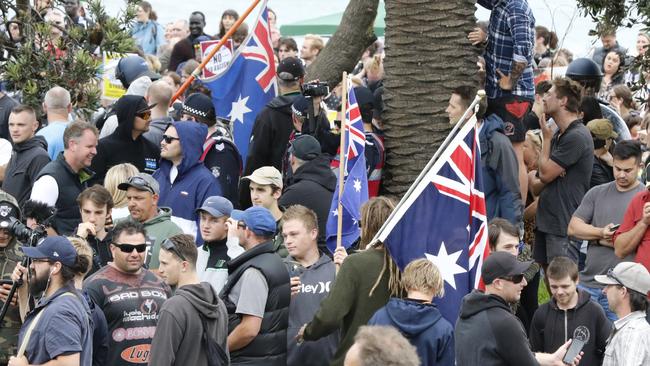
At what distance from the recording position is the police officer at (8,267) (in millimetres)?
9422

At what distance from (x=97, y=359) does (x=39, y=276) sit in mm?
735

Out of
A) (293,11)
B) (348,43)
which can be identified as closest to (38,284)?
(348,43)

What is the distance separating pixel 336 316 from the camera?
9156mm

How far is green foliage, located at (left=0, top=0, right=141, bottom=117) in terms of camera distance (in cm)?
1262

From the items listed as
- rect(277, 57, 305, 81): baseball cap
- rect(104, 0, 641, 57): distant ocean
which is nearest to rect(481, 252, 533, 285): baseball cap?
rect(277, 57, 305, 81): baseball cap

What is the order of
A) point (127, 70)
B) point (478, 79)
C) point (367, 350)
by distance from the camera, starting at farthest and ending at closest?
point (127, 70) < point (478, 79) < point (367, 350)

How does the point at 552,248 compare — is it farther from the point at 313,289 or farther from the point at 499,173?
the point at 313,289

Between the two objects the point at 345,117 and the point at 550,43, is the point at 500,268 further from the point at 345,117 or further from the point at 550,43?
the point at 550,43

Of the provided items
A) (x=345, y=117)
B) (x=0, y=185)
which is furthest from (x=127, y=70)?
(x=345, y=117)

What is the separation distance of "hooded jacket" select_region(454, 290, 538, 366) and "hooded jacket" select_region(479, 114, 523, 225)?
10.2 feet

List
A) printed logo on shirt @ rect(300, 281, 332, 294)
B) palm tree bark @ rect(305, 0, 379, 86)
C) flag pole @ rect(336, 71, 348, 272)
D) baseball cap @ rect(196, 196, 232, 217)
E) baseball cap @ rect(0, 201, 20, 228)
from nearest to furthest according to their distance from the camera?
baseball cap @ rect(0, 201, 20, 228), printed logo on shirt @ rect(300, 281, 332, 294), baseball cap @ rect(196, 196, 232, 217), flag pole @ rect(336, 71, 348, 272), palm tree bark @ rect(305, 0, 379, 86)

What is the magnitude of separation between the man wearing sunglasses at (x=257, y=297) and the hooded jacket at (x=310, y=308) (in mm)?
121

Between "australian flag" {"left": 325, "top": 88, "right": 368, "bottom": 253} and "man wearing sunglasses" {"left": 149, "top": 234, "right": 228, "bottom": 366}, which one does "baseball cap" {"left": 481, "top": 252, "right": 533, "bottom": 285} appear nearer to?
"man wearing sunglasses" {"left": 149, "top": 234, "right": 228, "bottom": 366}

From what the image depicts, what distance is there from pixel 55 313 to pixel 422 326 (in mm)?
2258
